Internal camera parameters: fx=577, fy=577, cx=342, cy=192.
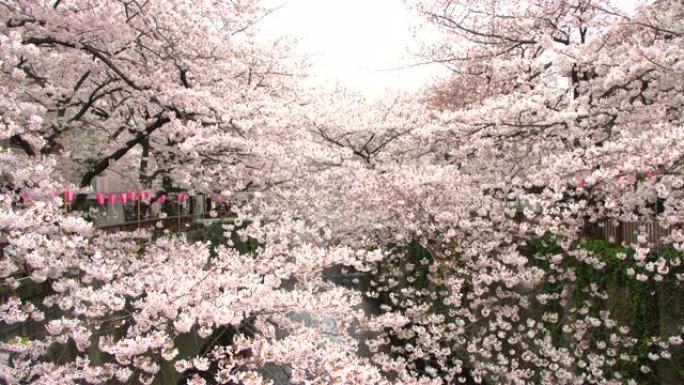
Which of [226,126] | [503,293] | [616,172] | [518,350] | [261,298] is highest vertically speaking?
[226,126]

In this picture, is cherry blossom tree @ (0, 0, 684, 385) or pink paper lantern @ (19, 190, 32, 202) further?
pink paper lantern @ (19, 190, 32, 202)

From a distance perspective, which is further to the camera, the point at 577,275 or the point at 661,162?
the point at 577,275

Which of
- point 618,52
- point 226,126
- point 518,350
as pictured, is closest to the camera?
point 618,52

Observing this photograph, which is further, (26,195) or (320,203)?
(320,203)

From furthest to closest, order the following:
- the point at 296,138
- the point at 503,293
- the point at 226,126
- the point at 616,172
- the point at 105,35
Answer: the point at 296,138 → the point at 503,293 → the point at 226,126 → the point at 105,35 → the point at 616,172

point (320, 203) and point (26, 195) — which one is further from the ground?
point (26, 195)

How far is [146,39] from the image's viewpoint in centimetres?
910

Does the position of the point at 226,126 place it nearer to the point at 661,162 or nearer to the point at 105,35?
the point at 105,35

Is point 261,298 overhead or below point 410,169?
below

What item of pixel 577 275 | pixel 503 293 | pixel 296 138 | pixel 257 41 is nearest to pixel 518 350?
pixel 503 293

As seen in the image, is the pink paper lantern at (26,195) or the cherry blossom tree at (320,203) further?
the pink paper lantern at (26,195)

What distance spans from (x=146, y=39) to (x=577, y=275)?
782 cm

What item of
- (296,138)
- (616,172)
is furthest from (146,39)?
(616,172)

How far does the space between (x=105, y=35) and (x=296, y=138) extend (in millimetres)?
6258
